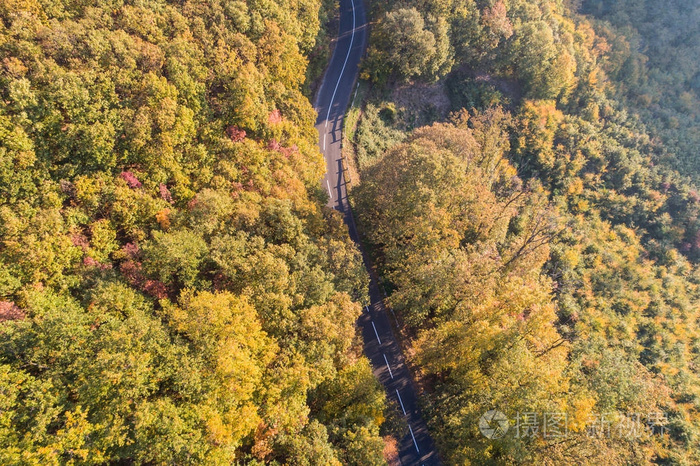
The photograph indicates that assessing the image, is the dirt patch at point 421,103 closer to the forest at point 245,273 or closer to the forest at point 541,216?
the forest at point 541,216

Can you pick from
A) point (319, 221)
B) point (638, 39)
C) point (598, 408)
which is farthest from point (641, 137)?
point (319, 221)

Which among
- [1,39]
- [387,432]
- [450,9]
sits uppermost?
[450,9]

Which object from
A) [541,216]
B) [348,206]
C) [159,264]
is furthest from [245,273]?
[541,216]

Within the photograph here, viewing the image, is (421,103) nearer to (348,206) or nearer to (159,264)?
(348,206)

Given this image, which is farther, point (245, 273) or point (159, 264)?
point (245, 273)

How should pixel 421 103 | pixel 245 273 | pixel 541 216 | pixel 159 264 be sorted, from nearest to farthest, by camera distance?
pixel 159 264 → pixel 245 273 → pixel 541 216 → pixel 421 103

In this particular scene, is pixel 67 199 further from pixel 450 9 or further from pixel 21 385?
pixel 450 9

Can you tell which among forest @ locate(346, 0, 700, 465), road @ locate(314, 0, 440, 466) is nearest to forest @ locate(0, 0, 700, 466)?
forest @ locate(346, 0, 700, 465)
